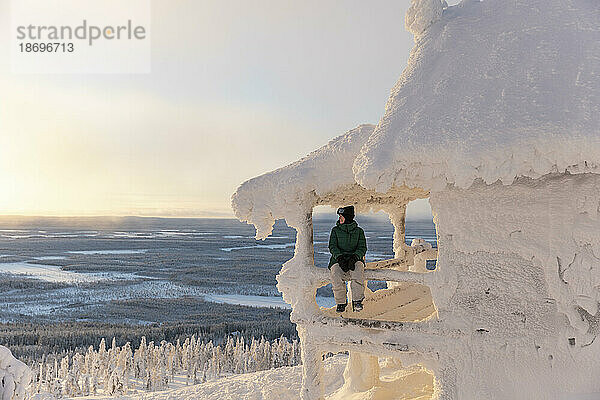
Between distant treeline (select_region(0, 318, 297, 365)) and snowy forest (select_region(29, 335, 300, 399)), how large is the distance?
21.4 ft

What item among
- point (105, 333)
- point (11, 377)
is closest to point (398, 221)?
point (11, 377)

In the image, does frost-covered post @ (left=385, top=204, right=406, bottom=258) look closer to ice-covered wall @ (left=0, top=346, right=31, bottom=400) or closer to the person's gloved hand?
the person's gloved hand

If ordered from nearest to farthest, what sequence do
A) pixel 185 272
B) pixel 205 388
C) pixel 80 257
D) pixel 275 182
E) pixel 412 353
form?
pixel 412 353 → pixel 275 182 → pixel 205 388 → pixel 185 272 → pixel 80 257

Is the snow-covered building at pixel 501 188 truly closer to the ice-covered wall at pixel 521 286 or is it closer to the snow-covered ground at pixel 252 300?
the ice-covered wall at pixel 521 286

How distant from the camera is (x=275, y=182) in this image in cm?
963

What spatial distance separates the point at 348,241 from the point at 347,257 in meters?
0.27

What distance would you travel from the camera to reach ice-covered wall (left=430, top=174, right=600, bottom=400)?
7.17m

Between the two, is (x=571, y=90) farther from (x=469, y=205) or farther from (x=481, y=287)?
(x=481, y=287)

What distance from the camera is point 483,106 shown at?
7414mm

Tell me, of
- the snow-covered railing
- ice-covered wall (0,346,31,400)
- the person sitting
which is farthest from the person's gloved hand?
ice-covered wall (0,346,31,400)

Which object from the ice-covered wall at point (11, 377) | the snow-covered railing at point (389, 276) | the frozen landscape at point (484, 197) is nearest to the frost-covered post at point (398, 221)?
the frozen landscape at point (484, 197)

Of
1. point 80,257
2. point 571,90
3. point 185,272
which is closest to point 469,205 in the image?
point 571,90

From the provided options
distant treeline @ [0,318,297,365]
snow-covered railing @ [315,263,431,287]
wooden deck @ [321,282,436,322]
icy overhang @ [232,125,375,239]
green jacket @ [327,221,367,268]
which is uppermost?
icy overhang @ [232,125,375,239]

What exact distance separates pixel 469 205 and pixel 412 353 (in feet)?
8.30
